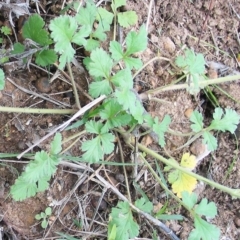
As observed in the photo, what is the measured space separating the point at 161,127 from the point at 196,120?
19 centimetres

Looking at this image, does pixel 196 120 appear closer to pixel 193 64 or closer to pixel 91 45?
pixel 193 64

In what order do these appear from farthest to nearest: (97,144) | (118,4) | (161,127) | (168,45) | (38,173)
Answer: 1. (168,45)
2. (118,4)
3. (161,127)
4. (97,144)
5. (38,173)

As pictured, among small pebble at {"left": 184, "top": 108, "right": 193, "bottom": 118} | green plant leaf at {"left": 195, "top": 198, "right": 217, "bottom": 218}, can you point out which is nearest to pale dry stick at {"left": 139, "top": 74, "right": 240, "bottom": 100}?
small pebble at {"left": 184, "top": 108, "right": 193, "bottom": 118}

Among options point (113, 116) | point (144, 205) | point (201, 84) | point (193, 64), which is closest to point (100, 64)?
point (113, 116)

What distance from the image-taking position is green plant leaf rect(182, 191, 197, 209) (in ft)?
6.71

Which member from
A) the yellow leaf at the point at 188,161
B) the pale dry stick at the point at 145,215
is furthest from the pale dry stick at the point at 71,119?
the yellow leaf at the point at 188,161

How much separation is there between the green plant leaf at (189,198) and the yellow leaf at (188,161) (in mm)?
214

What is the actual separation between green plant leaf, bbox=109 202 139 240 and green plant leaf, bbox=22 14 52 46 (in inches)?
32.0

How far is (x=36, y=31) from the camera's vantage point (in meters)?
1.97

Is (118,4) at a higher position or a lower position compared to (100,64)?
higher

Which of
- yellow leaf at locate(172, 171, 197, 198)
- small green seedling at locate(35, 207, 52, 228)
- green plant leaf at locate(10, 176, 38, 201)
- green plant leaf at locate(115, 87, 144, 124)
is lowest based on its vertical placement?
small green seedling at locate(35, 207, 52, 228)

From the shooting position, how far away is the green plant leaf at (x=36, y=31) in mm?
1958

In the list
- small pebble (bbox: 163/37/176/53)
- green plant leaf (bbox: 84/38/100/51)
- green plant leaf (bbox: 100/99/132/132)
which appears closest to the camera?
green plant leaf (bbox: 100/99/132/132)

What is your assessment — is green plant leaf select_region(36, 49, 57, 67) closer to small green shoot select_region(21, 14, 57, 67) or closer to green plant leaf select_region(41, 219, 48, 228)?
small green shoot select_region(21, 14, 57, 67)
